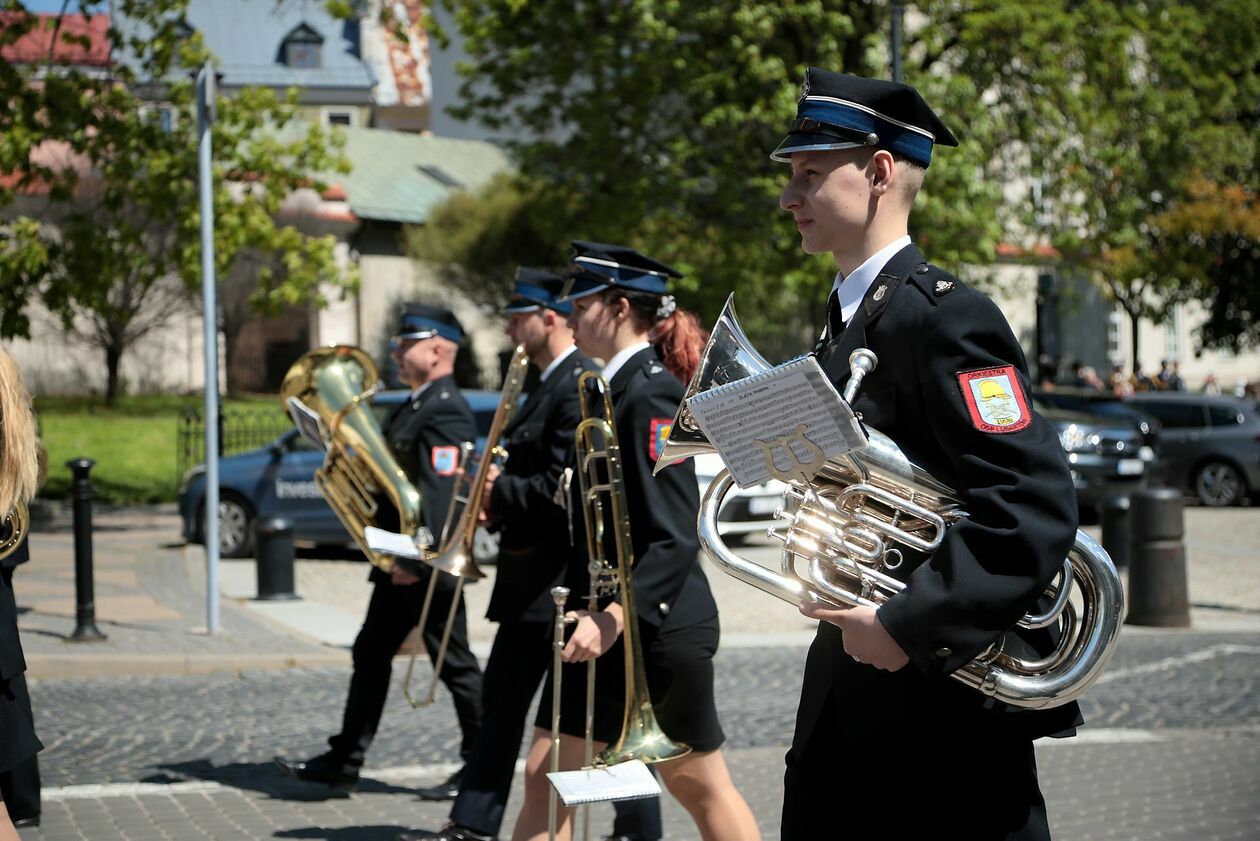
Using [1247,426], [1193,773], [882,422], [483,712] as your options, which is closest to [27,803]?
[483,712]

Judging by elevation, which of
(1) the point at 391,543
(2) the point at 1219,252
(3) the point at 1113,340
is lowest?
(1) the point at 391,543

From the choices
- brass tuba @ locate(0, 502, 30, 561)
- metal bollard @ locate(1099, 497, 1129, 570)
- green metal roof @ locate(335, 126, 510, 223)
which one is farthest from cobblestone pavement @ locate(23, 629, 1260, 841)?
green metal roof @ locate(335, 126, 510, 223)

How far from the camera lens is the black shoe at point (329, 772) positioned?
21.6 feet

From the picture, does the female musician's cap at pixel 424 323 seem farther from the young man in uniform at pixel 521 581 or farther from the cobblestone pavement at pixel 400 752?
the cobblestone pavement at pixel 400 752

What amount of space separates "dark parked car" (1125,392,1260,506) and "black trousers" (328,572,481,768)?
55.0ft

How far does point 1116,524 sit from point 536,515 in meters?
9.32

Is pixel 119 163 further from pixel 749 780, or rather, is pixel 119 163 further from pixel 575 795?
pixel 575 795

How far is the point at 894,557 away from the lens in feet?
9.23

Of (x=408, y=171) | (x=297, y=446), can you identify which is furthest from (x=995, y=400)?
(x=408, y=171)

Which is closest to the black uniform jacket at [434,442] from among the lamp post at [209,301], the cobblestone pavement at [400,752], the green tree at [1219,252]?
the cobblestone pavement at [400,752]

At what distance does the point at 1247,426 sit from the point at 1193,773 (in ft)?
52.0

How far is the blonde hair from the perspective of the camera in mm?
3963

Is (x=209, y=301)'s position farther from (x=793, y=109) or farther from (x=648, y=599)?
(x=793, y=109)

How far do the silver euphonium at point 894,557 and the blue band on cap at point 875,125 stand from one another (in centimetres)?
43
